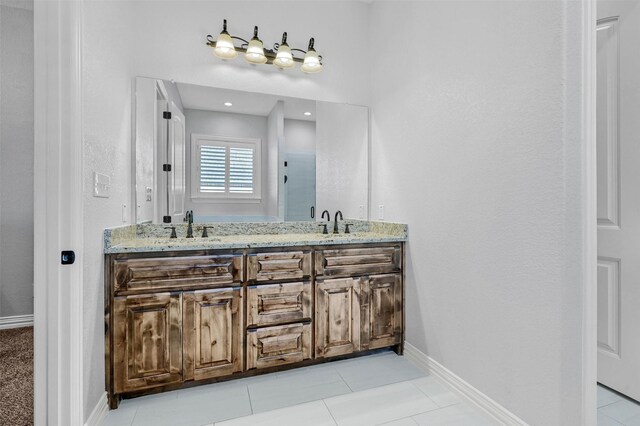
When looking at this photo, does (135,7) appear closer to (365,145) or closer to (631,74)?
(365,145)

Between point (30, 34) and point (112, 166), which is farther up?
point (30, 34)

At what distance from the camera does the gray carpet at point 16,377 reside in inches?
64.5

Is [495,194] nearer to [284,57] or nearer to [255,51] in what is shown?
[284,57]

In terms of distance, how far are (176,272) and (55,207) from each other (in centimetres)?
68

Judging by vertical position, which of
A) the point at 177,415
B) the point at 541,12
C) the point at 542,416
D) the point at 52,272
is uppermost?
the point at 541,12

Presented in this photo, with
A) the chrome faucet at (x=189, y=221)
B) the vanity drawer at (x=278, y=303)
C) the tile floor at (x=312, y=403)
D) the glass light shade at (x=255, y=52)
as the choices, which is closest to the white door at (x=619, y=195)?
the tile floor at (x=312, y=403)

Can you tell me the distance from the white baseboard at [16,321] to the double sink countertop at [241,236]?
174cm

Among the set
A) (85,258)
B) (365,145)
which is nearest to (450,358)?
(365,145)

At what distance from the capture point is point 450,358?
6.41 feet

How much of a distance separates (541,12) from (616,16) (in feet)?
2.81

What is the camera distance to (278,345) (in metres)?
2.03

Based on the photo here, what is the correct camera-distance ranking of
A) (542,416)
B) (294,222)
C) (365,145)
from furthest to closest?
(365,145) < (294,222) < (542,416)

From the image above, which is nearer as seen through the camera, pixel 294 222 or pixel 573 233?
pixel 573 233

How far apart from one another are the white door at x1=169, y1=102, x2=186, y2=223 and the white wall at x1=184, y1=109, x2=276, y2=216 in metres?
0.04
